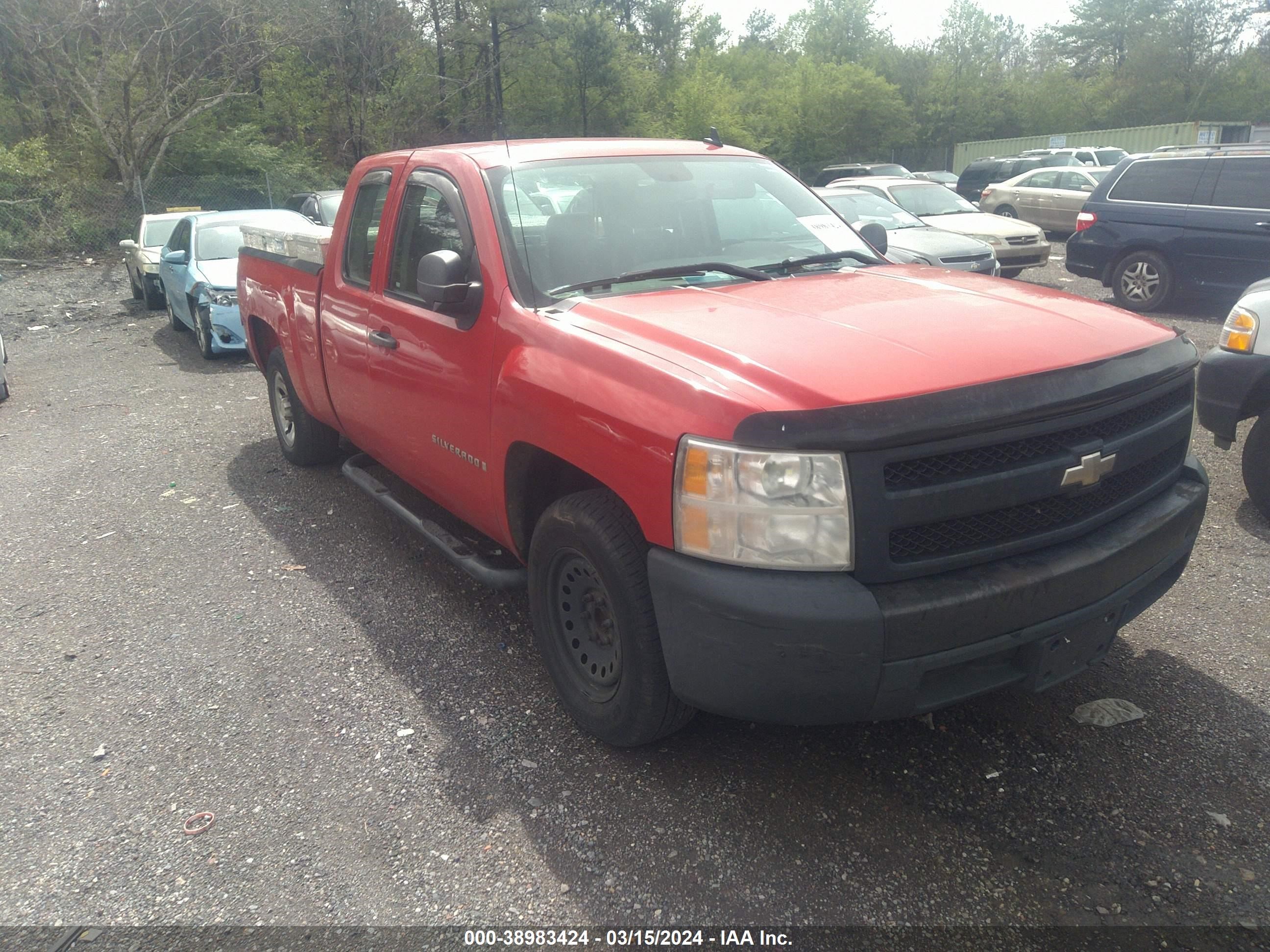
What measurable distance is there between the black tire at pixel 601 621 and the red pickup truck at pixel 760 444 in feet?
0.03

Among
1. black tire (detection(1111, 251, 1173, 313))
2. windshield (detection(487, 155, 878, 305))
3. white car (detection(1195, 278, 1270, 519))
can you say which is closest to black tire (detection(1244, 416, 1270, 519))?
white car (detection(1195, 278, 1270, 519))

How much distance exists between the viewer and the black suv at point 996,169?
2509 centimetres

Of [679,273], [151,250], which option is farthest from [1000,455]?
[151,250]

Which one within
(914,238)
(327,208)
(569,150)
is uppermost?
(569,150)

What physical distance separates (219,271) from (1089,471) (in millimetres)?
10480

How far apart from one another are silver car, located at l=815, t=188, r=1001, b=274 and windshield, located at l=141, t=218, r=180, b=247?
981 cm

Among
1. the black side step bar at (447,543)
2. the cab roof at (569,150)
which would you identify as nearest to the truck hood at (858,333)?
the cab roof at (569,150)

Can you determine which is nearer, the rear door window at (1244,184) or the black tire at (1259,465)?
the black tire at (1259,465)

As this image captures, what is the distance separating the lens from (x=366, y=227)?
185 inches

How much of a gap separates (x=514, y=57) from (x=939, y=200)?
25.2 meters

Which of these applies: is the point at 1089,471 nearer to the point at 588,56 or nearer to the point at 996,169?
the point at 996,169

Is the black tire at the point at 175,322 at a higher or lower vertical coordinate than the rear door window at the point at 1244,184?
lower

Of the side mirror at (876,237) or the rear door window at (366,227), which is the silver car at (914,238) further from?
the rear door window at (366,227)

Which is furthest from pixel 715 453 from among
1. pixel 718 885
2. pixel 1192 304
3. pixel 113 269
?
pixel 113 269
